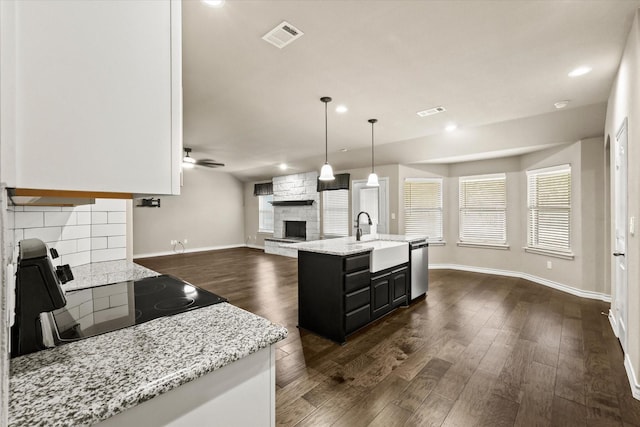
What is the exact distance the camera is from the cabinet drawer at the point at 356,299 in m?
2.81

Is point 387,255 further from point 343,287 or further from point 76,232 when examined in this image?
point 76,232

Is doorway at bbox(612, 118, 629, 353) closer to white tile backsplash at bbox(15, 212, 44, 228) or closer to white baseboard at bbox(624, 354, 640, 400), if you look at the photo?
white baseboard at bbox(624, 354, 640, 400)

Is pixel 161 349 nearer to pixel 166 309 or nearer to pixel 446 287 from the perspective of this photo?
pixel 166 309

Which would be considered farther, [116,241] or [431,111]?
[431,111]

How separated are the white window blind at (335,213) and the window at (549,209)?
3691 mm

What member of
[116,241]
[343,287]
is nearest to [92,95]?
[116,241]

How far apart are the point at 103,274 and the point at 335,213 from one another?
5.94m

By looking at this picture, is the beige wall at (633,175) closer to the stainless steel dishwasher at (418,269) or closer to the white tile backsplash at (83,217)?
the stainless steel dishwasher at (418,269)

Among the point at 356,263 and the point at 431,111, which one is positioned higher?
the point at 431,111

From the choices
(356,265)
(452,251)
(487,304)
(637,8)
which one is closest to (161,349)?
(356,265)

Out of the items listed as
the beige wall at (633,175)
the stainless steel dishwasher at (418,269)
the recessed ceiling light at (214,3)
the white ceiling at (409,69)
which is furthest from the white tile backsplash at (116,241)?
the beige wall at (633,175)

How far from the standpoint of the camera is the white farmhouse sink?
315 cm

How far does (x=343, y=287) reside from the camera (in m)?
2.78

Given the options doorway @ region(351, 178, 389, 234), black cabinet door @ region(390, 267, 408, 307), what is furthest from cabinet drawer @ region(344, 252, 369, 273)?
doorway @ region(351, 178, 389, 234)
